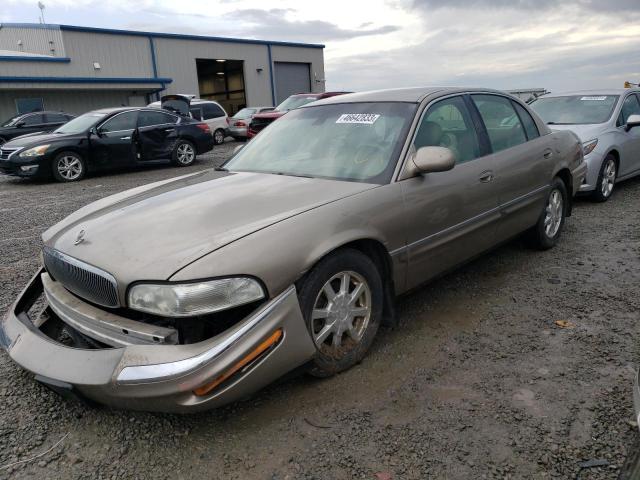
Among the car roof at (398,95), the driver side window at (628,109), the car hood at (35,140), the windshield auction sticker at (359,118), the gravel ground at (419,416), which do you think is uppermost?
the car roof at (398,95)

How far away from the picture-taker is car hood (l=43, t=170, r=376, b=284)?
2.26 meters

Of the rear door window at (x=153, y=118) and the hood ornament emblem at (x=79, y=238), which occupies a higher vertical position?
the rear door window at (x=153, y=118)

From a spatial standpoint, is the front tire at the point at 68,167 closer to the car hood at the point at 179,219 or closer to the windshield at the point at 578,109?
the car hood at the point at 179,219

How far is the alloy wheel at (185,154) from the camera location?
12172mm

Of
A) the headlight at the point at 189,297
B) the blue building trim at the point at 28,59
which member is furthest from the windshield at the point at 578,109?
the blue building trim at the point at 28,59

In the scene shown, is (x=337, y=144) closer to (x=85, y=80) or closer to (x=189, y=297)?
(x=189, y=297)

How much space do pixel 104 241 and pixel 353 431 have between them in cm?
151

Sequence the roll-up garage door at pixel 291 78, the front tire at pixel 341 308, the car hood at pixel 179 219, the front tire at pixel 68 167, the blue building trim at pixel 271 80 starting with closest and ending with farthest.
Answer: the car hood at pixel 179 219 < the front tire at pixel 341 308 < the front tire at pixel 68 167 < the blue building trim at pixel 271 80 < the roll-up garage door at pixel 291 78

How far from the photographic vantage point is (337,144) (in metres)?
3.35

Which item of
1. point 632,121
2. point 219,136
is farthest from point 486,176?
point 219,136

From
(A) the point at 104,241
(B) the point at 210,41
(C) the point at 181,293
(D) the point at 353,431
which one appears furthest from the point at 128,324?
(B) the point at 210,41

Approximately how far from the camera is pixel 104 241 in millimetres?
2475

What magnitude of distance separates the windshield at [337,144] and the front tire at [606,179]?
443cm

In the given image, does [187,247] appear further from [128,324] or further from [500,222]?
[500,222]
